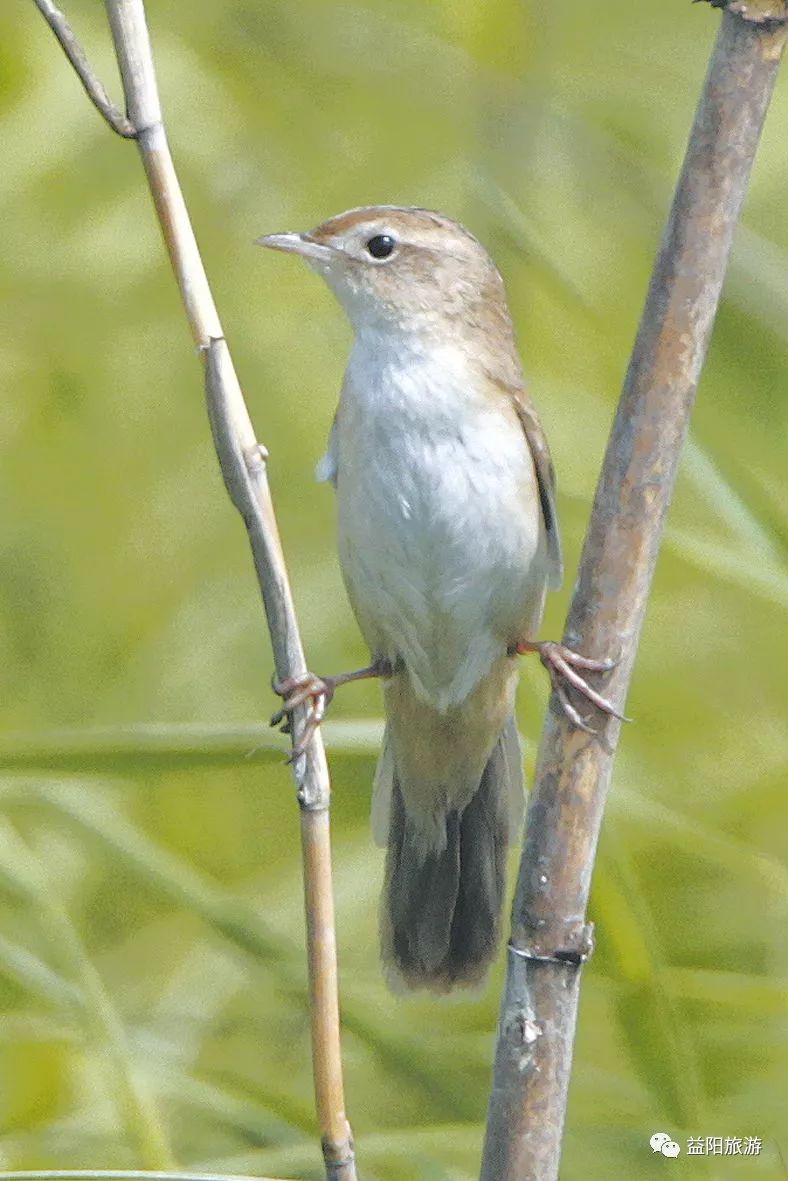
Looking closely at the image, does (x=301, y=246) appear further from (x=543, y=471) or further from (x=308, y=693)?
(x=308, y=693)

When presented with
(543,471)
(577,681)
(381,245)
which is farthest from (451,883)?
(577,681)

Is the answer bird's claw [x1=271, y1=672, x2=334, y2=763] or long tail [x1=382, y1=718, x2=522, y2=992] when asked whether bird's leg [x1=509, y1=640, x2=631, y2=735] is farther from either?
long tail [x1=382, y1=718, x2=522, y2=992]

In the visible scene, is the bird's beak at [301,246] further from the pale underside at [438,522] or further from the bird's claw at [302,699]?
the bird's claw at [302,699]

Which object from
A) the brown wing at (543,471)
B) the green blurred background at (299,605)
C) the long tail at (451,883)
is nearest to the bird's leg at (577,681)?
the green blurred background at (299,605)

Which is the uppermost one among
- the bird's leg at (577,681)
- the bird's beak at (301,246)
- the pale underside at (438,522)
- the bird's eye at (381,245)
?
the bird's eye at (381,245)

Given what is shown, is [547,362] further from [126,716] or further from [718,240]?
[718,240]
